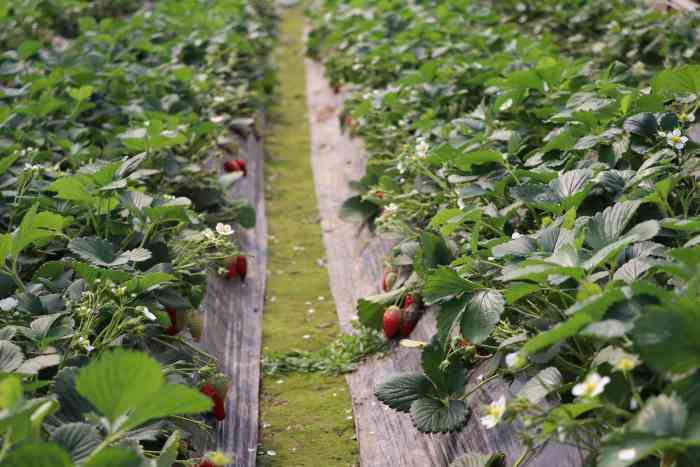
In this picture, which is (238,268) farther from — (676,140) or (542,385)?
(542,385)

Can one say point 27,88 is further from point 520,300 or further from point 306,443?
point 520,300

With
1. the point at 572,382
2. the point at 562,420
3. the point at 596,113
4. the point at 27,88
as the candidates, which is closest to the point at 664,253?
the point at 572,382

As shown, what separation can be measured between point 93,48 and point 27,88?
3.75 feet

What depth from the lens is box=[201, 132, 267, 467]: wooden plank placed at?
3.04 metres

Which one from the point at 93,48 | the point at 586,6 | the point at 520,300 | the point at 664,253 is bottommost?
the point at 586,6

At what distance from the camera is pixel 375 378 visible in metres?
3.42

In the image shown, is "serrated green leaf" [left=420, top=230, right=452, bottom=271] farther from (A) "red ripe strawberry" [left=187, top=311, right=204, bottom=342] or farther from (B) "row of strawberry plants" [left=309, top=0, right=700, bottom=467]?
(A) "red ripe strawberry" [left=187, top=311, right=204, bottom=342]

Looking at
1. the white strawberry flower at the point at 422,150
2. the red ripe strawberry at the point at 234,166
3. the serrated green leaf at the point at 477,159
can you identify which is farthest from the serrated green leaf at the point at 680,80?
the red ripe strawberry at the point at 234,166

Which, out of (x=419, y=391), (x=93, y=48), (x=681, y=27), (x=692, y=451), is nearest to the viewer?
Result: (x=692, y=451)

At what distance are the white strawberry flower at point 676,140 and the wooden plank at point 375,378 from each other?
82 cm

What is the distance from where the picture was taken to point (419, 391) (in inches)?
104

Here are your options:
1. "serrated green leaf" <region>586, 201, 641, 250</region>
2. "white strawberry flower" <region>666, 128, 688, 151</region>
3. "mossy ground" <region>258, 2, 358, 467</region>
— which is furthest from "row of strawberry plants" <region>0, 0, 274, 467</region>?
"white strawberry flower" <region>666, 128, 688, 151</region>

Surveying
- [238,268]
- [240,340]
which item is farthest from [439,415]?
[238,268]

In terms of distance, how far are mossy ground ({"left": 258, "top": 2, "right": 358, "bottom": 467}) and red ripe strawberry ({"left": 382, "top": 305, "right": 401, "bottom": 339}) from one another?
0.89 ft
